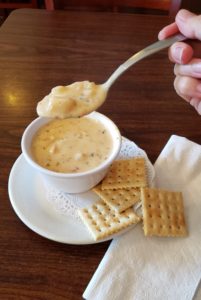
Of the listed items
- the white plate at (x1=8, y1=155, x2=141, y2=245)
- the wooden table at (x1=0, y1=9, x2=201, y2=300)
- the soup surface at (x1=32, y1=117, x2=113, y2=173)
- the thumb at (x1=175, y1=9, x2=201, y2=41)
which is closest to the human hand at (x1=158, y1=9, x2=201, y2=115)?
the thumb at (x1=175, y1=9, x2=201, y2=41)

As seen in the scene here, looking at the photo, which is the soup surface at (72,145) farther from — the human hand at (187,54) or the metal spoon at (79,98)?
the human hand at (187,54)

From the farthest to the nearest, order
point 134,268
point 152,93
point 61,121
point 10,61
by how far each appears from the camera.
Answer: point 10,61
point 152,93
point 61,121
point 134,268

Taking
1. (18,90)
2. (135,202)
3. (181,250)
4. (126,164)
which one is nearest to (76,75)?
(18,90)

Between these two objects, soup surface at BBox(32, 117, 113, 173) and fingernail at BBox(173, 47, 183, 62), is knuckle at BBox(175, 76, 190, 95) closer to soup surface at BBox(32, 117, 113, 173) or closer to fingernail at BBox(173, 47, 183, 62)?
fingernail at BBox(173, 47, 183, 62)

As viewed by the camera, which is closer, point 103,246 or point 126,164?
point 103,246

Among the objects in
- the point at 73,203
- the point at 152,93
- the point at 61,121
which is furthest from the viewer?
the point at 152,93

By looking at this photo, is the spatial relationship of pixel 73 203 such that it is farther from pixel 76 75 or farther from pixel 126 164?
pixel 76 75

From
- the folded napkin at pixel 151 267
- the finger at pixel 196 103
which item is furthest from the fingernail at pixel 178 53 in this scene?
the folded napkin at pixel 151 267
